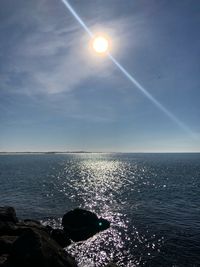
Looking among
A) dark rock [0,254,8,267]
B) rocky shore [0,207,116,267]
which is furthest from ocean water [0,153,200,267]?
dark rock [0,254,8,267]

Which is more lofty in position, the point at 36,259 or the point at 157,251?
the point at 36,259

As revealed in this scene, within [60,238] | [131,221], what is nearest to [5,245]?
[60,238]

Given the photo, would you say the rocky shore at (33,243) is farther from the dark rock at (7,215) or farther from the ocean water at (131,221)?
the ocean water at (131,221)

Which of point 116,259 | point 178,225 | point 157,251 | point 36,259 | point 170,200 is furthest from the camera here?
point 170,200

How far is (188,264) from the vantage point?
30953 mm

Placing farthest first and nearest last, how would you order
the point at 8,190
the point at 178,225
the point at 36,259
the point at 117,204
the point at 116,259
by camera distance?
the point at 8,190
the point at 117,204
the point at 178,225
the point at 116,259
the point at 36,259

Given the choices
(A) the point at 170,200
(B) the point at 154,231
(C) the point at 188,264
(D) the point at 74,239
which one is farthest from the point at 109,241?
(A) the point at 170,200

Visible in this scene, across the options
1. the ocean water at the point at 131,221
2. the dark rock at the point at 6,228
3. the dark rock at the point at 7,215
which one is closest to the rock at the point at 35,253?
the ocean water at the point at 131,221

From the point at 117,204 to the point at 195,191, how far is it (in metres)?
28.1

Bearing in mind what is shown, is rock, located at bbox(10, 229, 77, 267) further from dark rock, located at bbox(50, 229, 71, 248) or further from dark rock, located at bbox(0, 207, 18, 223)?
dark rock, located at bbox(0, 207, 18, 223)

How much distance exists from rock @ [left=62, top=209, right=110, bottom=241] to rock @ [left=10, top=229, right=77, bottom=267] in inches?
555

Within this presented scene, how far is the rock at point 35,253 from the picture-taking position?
Answer: 2456cm

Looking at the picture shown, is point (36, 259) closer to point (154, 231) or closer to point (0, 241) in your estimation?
point (0, 241)

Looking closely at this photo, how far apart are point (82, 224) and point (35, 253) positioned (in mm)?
18465
